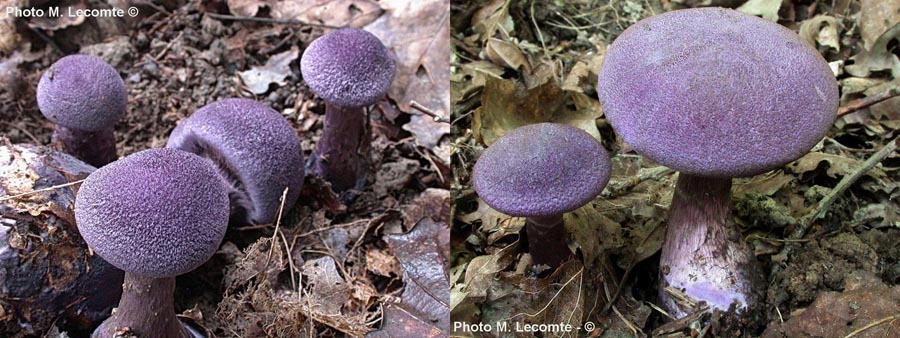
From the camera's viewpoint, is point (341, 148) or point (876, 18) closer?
point (341, 148)

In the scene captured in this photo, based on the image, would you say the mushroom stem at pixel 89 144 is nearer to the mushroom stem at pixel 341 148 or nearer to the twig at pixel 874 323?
the mushroom stem at pixel 341 148

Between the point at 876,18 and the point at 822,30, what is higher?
the point at 876,18

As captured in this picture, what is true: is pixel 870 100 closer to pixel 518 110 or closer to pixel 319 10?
pixel 518 110

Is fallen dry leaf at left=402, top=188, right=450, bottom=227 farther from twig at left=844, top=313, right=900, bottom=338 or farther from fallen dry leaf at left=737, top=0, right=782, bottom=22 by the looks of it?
fallen dry leaf at left=737, top=0, right=782, bottom=22

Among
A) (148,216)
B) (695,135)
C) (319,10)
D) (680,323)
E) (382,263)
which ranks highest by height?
(695,135)

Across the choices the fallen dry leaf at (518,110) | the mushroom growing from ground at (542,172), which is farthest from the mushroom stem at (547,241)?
the fallen dry leaf at (518,110)

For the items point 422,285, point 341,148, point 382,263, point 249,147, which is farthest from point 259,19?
point 422,285
